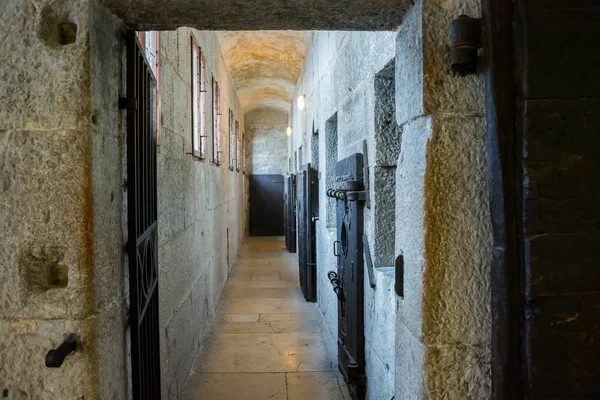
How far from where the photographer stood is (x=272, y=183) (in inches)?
522

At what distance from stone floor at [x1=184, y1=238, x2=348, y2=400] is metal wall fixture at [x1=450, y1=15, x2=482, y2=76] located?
2589 mm

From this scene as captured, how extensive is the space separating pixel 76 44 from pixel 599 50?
4.73 ft

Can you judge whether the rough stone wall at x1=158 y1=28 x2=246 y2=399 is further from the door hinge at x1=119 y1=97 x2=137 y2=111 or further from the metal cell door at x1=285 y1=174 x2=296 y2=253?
the metal cell door at x1=285 y1=174 x2=296 y2=253

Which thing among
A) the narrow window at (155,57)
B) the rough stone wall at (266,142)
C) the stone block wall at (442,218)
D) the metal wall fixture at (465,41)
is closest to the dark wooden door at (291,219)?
the rough stone wall at (266,142)

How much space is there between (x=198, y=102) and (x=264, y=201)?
9.16 m

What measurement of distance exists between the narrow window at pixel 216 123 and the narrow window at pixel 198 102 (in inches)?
36.0

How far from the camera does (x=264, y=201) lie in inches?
521

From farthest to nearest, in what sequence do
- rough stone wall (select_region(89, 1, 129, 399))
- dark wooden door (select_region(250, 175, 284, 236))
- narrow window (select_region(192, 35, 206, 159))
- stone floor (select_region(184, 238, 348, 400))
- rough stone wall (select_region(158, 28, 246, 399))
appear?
dark wooden door (select_region(250, 175, 284, 236))
narrow window (select_region(192, 35, 206, 159))
stone floor (select_region(184, 238, 348, 400))
rough stone wall (select_region(158, 28, 246, 399))
rough stone wall (select_region(89, 1, 129, 399))

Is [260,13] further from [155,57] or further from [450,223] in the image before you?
[155,57]

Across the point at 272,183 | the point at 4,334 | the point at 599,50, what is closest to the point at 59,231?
the point at 4,334

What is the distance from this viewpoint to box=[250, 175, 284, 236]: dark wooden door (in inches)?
520

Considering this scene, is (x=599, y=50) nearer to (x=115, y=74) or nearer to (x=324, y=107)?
(x=115, y=74)

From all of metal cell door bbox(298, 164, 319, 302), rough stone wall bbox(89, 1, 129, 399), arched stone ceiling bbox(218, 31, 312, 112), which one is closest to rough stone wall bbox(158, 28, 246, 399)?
rough stone wall bbox(89, 1, 129, 399)

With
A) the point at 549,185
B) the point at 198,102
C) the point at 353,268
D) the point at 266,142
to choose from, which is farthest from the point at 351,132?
the point at 266,142
